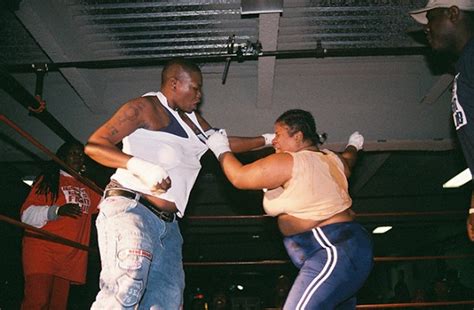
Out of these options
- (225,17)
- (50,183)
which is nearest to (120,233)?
(50,183)

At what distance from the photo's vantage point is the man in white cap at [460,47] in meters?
2.08

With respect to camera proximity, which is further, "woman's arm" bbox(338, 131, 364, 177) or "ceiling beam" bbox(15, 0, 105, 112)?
"ceiling beam" bbox(15, 0, 105, 112)

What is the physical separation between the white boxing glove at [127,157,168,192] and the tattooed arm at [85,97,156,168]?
0.04 metres

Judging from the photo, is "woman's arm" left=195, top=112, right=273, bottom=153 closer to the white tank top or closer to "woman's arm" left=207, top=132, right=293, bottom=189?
"woman's arm" left=207, top=132, right=293, bottom=189

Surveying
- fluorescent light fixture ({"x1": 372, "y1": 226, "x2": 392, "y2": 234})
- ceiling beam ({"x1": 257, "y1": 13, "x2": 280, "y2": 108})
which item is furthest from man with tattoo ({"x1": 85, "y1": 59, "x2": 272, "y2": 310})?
fluorescent light fixture ({"x1": 372, "y1": 226, "x2": 392, "y2": 234})

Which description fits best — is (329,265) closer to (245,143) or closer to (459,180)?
(245,143)

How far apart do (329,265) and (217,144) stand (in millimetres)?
938

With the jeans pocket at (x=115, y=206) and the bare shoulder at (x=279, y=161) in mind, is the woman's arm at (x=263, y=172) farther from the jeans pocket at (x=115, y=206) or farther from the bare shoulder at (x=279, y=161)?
the jeans pocket at (x=115, y=206)

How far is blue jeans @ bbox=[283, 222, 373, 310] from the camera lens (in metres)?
2.06

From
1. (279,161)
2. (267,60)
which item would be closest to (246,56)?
(267,60)

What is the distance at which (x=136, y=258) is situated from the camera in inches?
74.7

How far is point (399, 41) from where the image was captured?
4672 millimetres

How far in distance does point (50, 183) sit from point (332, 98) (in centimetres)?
315

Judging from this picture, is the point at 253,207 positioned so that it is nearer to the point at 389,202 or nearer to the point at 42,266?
the point at 389,202
